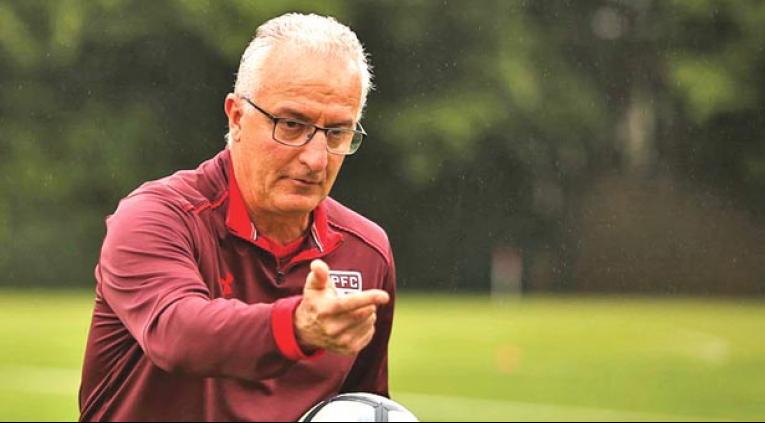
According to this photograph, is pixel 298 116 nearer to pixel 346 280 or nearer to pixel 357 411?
pixel 346 280

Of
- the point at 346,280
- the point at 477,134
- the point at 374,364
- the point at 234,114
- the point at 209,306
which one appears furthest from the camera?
the point at 477,134

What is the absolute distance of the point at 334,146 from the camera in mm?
4016

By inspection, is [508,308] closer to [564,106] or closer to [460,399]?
[564,106]

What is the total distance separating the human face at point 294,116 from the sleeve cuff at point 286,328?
766 millimetres

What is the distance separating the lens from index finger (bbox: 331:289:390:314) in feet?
10.1

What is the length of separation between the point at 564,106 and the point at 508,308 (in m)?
8.02

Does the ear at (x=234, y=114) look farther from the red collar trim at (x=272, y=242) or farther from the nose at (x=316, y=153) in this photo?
the nose at (x=316, y=153)

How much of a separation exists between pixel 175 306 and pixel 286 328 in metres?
0.36

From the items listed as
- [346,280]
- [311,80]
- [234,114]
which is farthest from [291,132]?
[346,280]

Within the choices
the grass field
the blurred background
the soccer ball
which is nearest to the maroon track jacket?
the soccer ball

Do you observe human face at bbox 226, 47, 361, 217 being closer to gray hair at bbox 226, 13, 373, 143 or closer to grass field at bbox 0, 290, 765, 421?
gray hair at bbox 226, 13, 373, 143

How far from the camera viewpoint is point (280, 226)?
13.9 feet

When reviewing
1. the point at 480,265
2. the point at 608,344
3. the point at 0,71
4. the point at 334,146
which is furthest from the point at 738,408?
the point at 0,71

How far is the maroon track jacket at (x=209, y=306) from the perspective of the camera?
11.1 feet
